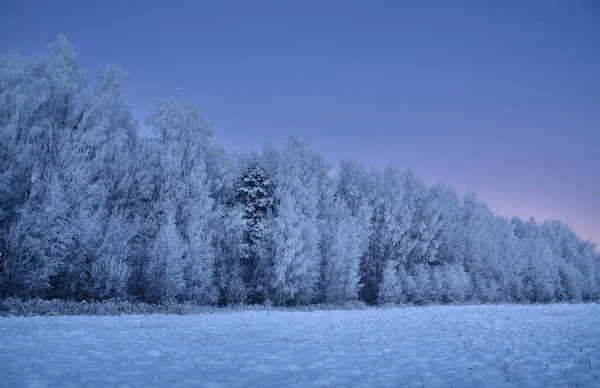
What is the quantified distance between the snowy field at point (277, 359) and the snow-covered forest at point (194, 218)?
893cm

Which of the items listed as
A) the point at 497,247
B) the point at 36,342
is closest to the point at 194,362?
the point at 36,342

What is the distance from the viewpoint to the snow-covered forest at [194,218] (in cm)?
1912

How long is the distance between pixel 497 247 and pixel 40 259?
5402 cm

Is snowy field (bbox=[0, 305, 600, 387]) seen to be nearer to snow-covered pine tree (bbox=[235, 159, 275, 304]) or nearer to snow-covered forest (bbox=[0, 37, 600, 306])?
snow-covered forest (bbox=[0, 37, 600, 306])

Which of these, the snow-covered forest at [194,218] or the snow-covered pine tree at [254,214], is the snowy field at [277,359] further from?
the snow-covered pine tree at [254,214]

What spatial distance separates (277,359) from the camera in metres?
8.05

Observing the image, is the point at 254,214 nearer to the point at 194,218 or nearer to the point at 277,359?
the point at 194,218

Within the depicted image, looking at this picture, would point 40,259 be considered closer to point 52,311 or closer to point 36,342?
point 52,311

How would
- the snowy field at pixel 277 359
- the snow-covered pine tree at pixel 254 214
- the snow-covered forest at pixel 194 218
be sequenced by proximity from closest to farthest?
1. the snowy field at pixel 277 359
2. the snow-covered forest at pixel 194 218
3. the snow-covered pine tree at pixel 254 214

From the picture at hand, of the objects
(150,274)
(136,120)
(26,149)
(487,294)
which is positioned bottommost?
(487,294)

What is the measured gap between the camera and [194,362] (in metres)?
7.50

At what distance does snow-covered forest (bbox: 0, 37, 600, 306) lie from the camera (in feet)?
62.7

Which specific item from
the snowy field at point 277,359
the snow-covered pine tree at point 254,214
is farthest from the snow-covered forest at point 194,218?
the snowy field at point 277,359

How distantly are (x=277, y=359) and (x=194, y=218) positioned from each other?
794 inches
